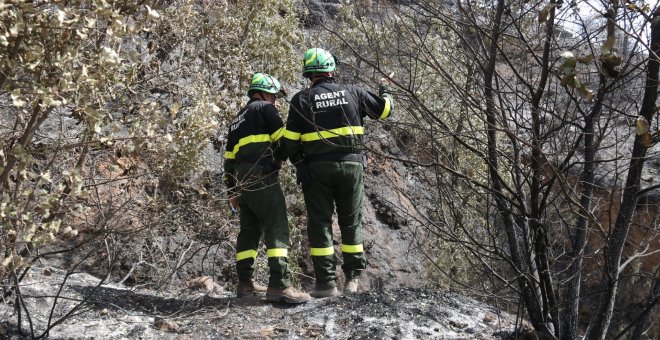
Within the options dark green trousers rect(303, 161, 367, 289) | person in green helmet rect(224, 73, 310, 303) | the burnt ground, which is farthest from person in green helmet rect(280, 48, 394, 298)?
the burnt ground

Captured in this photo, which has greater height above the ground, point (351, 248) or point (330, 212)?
point (330, 212)

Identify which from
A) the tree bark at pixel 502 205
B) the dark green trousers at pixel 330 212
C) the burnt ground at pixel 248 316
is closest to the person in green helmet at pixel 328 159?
the dark green trousers at pixel 330 212

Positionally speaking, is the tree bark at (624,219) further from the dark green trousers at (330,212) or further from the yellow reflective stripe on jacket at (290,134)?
the yellow reflective stripe on jacket at (290,134)

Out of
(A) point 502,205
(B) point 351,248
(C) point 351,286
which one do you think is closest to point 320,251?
(B) point 351,248

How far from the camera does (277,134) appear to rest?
6273 mm

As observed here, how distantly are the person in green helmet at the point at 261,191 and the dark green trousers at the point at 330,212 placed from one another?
228 millimetres

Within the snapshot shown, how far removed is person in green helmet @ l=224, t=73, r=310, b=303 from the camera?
20.1ft

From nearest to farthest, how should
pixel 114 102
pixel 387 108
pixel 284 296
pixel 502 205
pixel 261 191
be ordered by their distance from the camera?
pixel 502 205
pixel 284 296
pixel 261 191
pixel 387 108
pixel 114 102

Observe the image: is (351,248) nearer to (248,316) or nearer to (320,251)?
(320,251)

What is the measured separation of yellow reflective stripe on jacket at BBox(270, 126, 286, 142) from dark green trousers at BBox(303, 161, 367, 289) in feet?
1.11

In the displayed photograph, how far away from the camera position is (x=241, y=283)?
648cm

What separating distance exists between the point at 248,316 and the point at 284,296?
393 mm

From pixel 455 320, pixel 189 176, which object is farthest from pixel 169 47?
pixel 455 320

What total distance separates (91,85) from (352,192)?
9.11 ft
